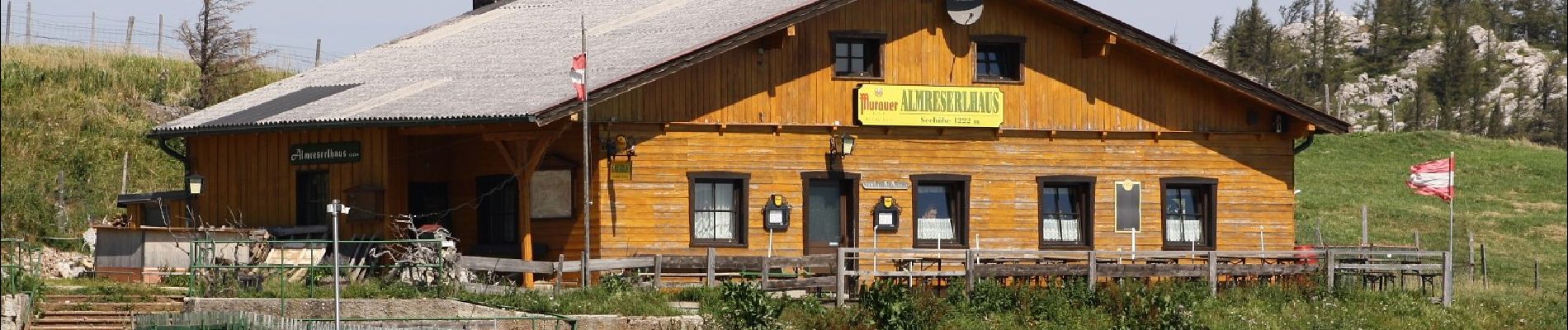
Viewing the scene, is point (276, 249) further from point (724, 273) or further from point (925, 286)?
point (925, 286)

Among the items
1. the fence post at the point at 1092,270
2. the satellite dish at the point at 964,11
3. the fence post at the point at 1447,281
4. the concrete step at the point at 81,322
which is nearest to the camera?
the concrete step at the point at 81,322

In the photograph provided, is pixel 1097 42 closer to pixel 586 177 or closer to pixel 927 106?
pixel 927 106

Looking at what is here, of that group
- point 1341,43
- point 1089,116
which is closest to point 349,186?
point 1089,116

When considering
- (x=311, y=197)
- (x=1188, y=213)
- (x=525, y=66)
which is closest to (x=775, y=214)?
(x=525, y=66)

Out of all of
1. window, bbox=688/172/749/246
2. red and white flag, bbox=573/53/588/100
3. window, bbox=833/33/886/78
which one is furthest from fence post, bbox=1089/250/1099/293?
red and white flag, bbox=573/53/588/100

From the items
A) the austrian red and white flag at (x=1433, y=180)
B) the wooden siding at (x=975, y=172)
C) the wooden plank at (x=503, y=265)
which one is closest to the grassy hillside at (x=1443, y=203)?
the austrian red and white flag at (x=1433, y=180)

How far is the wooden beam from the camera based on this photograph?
109ft

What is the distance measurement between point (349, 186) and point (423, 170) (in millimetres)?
1126

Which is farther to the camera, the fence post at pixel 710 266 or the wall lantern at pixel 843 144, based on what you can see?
the wall lantern at pixel 843 144

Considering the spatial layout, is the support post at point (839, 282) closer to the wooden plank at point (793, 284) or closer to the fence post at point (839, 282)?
the fence post at point (839, 282)

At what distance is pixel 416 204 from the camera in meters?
33.9

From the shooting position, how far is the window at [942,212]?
3300cm

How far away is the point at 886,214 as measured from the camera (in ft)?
107

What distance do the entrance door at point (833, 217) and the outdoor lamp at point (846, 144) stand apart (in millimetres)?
541
